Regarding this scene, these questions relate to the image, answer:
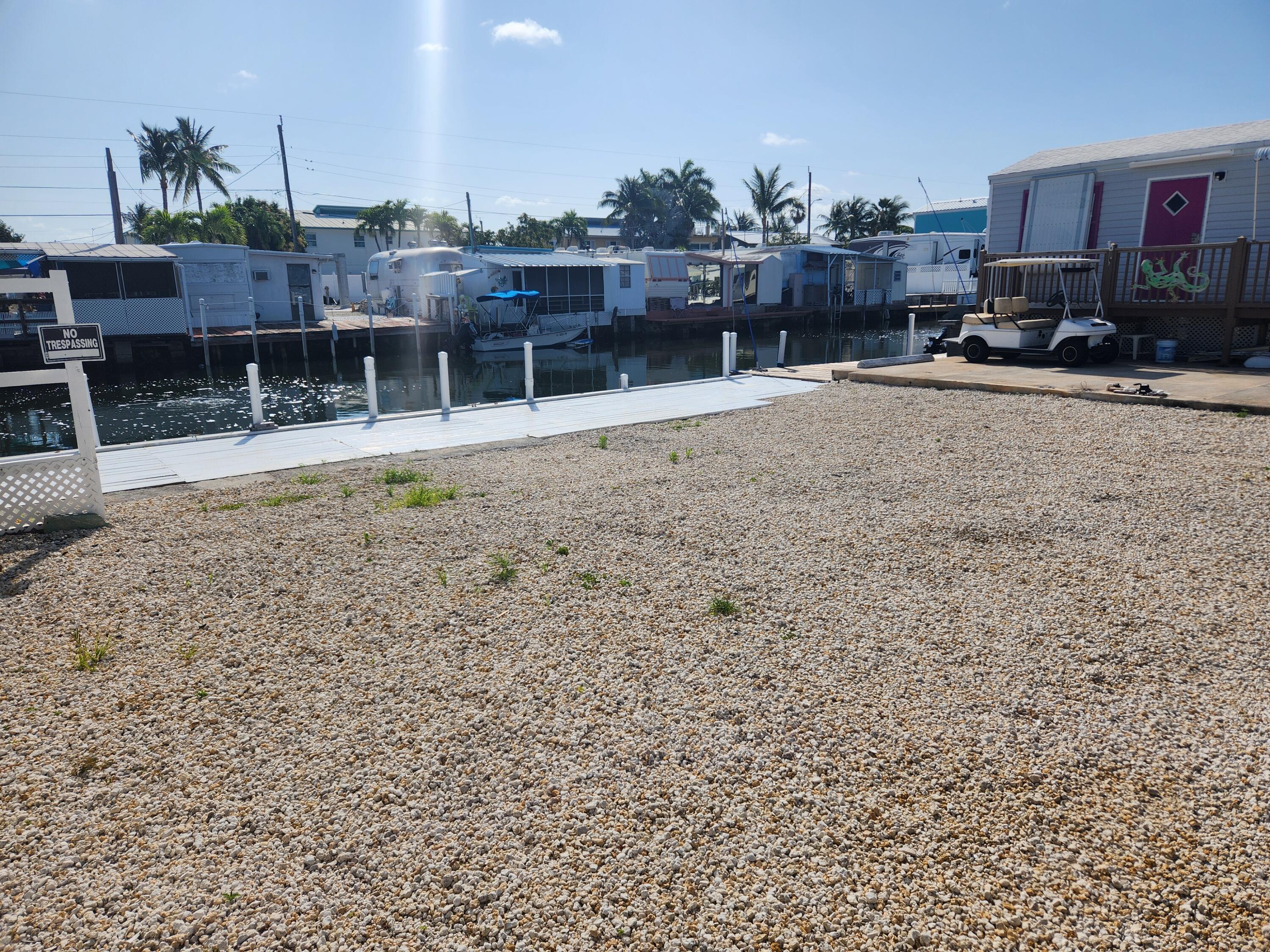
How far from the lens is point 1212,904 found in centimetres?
256

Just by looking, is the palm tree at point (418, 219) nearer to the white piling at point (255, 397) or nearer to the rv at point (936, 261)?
the rv at point (936, 261)

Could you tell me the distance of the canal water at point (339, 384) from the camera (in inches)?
800

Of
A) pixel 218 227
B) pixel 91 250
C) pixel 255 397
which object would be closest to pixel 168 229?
pixel 218 227

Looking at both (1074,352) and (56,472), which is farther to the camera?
(1074,352)

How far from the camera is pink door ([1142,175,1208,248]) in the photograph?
51.9ft

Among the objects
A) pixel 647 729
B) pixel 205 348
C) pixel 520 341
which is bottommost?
pixel 647 729

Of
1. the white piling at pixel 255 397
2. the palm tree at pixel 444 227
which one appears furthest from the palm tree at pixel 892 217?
the white piling at pixel 255 397

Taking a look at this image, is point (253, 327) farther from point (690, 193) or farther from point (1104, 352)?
point (690, 193)

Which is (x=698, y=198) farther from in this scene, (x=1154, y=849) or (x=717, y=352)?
(x=1154, y=849)

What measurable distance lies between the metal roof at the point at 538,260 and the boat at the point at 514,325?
3.83ft

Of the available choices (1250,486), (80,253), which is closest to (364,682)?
(1250,486)

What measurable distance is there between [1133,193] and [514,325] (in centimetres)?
2347

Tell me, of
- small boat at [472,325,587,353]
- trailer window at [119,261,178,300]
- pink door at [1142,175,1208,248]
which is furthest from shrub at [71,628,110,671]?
small boat at [472,325,587,353]

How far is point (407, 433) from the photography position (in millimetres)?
11023
